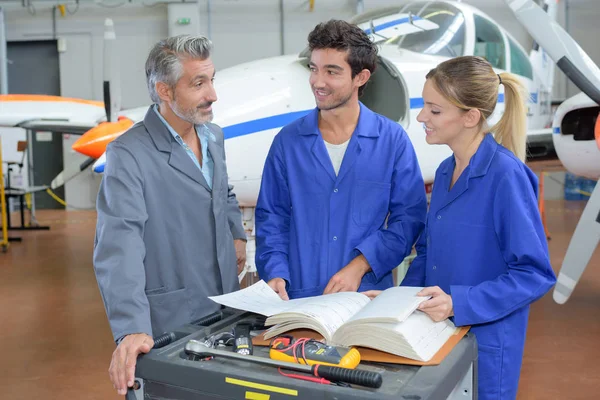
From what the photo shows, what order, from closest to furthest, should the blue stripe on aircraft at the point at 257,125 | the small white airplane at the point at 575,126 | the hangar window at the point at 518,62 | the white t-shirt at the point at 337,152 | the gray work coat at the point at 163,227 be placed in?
the gray work coat at the point at 163,227 < the white t-shirt at the point at 337,152 < the blue stripe on aircraft at the point at 257,125 < the small white airplane at the point at 575,126 < the hangar window at the point at 518,62

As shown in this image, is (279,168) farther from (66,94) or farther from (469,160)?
(66,94)

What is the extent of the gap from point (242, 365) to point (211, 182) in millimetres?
974

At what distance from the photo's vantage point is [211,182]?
2068mm

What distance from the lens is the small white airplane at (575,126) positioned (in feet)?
13.8

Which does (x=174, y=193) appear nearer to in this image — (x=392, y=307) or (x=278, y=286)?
(x=278, y=286)

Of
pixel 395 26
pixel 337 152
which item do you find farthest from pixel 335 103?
pixel 395 26

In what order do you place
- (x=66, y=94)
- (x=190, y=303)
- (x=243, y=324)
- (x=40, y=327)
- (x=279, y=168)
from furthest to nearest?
(x=66, y=94) → (x=40, y=327) → (x=279, y=168) → (x=190, y=303) → (x=243, y=324)

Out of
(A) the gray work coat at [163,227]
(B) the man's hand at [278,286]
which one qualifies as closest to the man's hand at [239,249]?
(A) the gray work coat at [163,227]

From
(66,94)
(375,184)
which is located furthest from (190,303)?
(66,94)

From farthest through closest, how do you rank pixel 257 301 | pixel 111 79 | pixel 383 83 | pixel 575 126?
pixel 111 79
pixel 575 126
pixel 383 83
pixel 257 301

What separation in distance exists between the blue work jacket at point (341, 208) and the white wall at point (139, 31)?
42.7 feet

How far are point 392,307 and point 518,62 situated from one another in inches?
217

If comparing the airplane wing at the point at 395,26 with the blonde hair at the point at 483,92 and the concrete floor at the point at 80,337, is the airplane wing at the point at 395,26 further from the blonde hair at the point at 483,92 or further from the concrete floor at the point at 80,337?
the blonde hair at the point at 483,92

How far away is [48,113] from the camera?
364 inches
